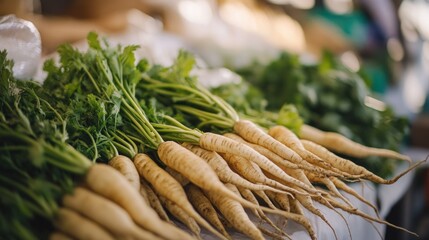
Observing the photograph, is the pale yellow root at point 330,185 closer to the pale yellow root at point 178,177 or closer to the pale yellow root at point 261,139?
the pale yellow root at point 261,139

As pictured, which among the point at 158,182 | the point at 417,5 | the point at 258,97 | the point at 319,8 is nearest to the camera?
the point at 158,182

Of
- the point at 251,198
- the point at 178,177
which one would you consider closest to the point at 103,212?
the point at 178,177

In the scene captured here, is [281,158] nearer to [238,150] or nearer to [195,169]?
[238,150]

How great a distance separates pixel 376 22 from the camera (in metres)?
4.67

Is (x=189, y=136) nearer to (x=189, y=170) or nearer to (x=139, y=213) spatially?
(x=189, y=170)

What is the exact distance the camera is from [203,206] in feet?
4.65

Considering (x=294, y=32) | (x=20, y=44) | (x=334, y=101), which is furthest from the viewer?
(x=294, y=32)

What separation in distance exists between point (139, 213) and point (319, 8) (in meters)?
4.47

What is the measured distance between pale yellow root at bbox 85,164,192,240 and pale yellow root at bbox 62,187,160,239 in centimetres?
2

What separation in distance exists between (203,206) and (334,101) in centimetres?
136

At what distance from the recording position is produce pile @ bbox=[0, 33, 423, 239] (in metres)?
1.12

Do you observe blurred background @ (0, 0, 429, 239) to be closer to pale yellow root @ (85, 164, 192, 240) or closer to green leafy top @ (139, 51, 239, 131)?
green leafy top @ (139, 51, 239, 131)

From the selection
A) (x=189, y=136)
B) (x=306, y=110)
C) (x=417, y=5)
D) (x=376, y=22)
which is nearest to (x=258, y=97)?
(x=306, y=110)

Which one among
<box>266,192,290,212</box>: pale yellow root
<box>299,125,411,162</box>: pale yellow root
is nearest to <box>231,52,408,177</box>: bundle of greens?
<box>299,125,411,162</box>: pale yellow root
